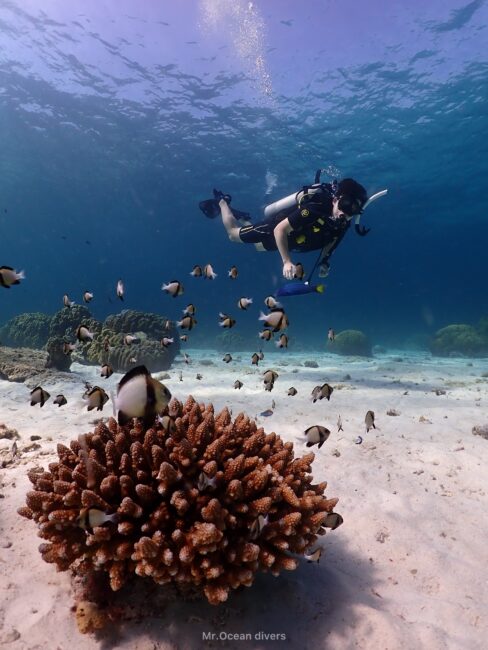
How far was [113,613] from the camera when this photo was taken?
262 centimetres

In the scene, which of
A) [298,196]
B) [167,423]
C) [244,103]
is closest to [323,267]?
[298,196]

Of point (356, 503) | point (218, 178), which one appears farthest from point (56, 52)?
point (356, 503)

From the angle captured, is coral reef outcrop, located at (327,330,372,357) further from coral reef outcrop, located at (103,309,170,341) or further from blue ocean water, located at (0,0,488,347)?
coral reef outcrop, located at (103,309,170,341)

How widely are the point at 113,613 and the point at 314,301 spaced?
12595 cm

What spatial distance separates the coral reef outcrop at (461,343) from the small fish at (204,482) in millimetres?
27674

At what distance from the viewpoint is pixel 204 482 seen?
9.11ft

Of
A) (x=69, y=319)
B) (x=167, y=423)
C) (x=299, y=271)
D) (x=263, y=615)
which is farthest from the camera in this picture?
(x=69, y=319)

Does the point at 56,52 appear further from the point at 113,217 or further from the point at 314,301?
the point at 314,301

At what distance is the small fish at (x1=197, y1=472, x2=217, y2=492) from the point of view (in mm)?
2773

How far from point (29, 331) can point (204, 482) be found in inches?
768

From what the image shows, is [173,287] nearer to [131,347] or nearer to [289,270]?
[289,270]

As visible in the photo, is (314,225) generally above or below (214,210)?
below

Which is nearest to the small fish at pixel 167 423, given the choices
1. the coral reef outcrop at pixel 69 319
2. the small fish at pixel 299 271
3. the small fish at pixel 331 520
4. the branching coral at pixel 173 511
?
the branching coral at pixel 173 511

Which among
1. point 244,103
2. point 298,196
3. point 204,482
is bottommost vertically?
point 204,482
